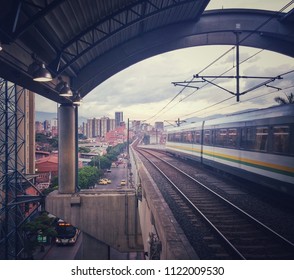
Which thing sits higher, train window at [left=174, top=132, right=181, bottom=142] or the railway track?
train window at [left=174, top=132, right=181, bottom=142]

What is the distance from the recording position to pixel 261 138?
8695 millimetres

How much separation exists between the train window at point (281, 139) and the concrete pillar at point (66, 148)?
8.98 metres

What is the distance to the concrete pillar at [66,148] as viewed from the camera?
1224 cm

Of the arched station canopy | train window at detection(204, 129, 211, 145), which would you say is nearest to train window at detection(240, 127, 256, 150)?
the arched station canopy

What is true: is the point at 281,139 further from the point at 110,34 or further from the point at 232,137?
the point at 110,34

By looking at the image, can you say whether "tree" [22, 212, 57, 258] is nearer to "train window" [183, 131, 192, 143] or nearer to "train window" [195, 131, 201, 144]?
"train window" [183, 131, 192, 143]

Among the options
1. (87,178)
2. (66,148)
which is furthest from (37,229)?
(87,178)

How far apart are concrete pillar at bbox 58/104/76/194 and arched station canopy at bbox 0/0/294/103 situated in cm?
74

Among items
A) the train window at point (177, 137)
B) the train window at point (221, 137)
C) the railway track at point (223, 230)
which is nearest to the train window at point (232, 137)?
the train window at point (221, 137)

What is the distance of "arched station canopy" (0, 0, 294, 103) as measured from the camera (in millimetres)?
6858

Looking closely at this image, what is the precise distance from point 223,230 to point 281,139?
3.33 meters

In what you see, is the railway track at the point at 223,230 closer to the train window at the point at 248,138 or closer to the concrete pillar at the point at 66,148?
the train window at the point at 248,138

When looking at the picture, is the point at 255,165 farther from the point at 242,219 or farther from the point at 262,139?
the point at 242,219
